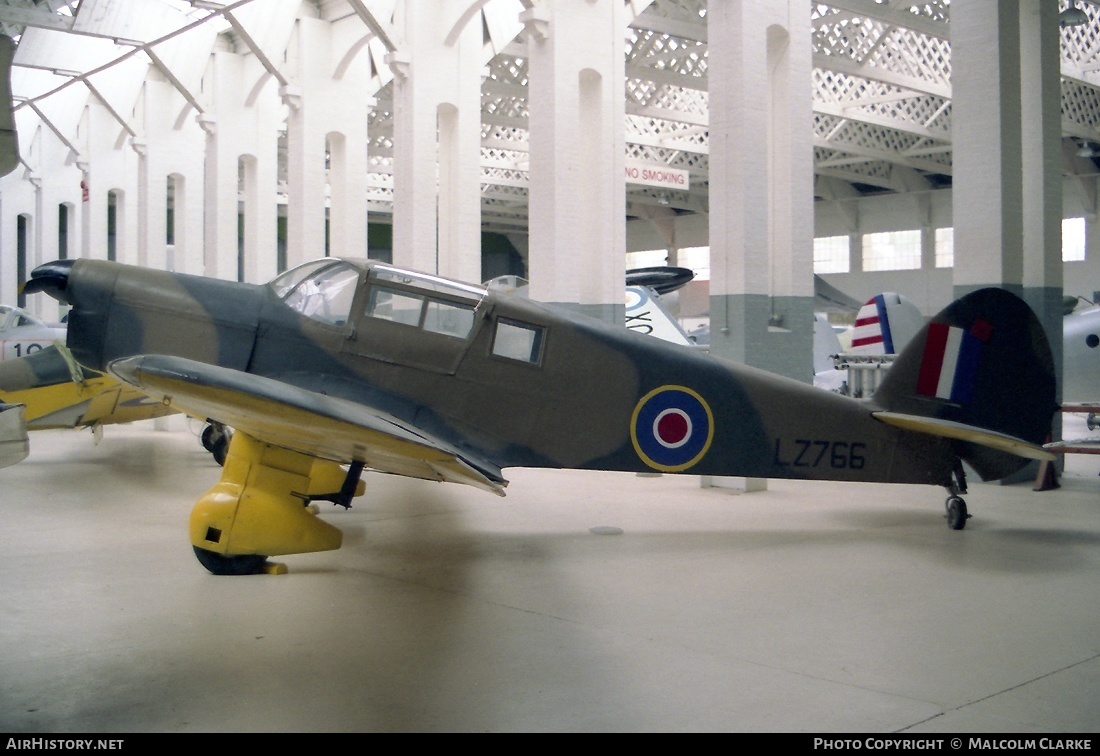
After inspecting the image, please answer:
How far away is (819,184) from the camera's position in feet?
121

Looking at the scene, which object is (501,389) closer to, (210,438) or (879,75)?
(210,438)

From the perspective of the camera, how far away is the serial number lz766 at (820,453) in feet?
21.0

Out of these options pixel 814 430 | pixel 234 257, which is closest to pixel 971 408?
pixel 814 430

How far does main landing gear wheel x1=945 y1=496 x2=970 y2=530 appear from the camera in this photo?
6797 mm

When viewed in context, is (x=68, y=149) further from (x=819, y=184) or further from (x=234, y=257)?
(x=819, y=184)

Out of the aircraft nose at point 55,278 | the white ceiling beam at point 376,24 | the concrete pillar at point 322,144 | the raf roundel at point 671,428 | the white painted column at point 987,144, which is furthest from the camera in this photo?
the concrete pillar at point 322,144

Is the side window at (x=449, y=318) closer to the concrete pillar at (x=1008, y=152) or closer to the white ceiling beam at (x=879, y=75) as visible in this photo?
the concrete pillar at (x=1008, y=152)

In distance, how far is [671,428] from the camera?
6246 millimetres

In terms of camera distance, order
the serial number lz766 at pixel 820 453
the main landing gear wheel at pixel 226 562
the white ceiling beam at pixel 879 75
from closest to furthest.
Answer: the main landing gear wheel at pixel 226 562 → the serial number lz766 at pixel 820 453 → the white ceiling beam at pixel 879 75

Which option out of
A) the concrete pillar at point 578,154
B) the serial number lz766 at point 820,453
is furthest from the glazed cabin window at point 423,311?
the concrete pillar at point 578,154

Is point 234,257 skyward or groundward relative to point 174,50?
groundward

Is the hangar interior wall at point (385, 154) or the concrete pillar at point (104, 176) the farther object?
the concrete pillar at point (104, 176)

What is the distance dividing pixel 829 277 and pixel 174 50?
27.1 m

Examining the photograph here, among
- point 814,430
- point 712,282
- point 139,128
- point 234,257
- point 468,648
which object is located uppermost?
point 139,128
